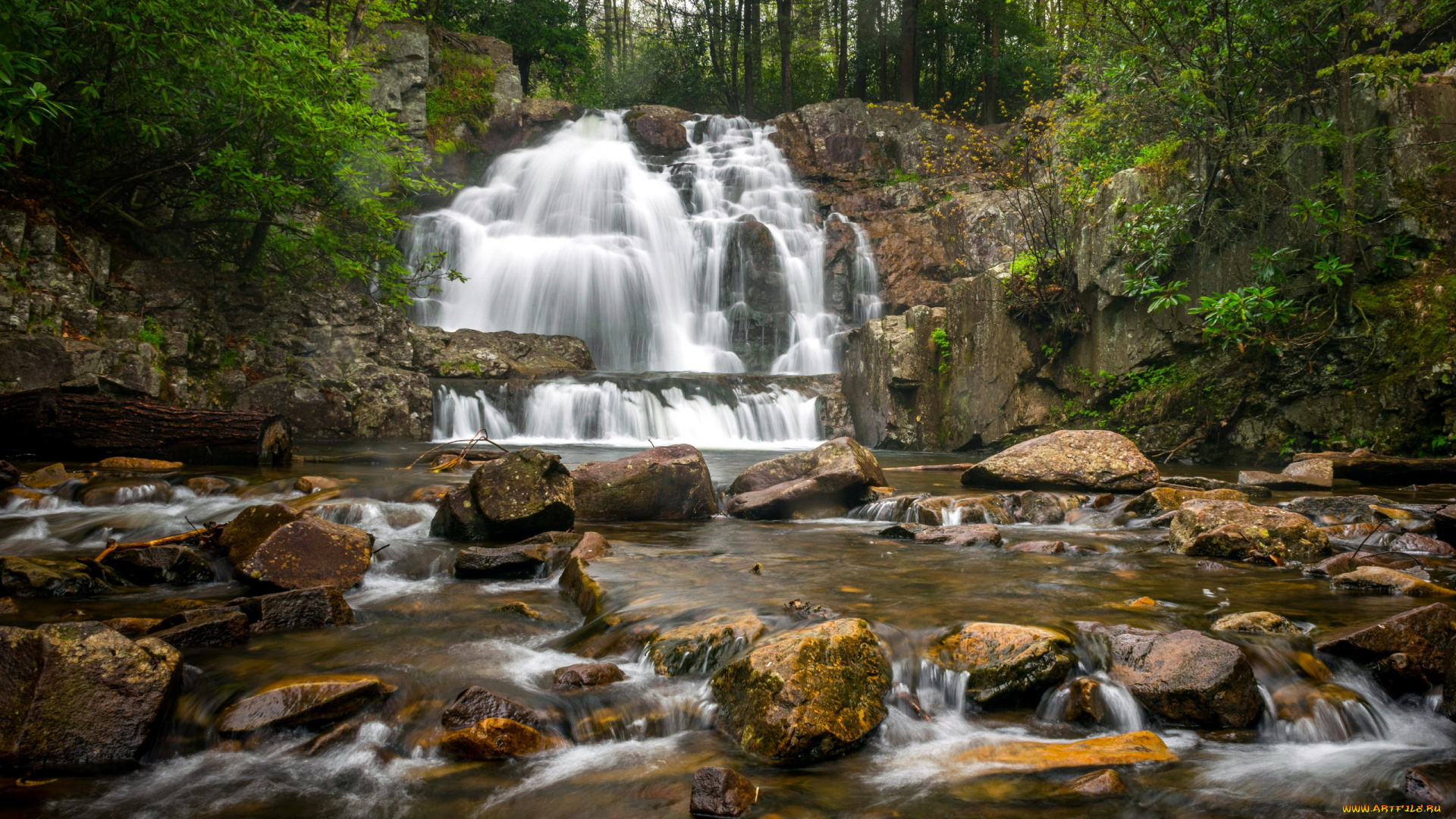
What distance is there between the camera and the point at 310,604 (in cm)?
435

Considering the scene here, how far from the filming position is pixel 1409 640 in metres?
Answer: 3.42

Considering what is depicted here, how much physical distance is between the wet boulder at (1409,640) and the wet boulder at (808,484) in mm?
4792

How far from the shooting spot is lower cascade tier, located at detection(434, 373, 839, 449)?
13680mm

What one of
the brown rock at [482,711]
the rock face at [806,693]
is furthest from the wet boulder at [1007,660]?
the brown rock at [482,711]

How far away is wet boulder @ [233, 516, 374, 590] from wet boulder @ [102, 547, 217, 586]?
10.2 inches

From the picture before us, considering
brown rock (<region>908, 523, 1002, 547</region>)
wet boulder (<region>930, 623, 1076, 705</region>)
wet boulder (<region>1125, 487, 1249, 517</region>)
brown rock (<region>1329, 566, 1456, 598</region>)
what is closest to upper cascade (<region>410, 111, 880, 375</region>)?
wet boulder (<region>1125, 487, 1249, 517</region>)

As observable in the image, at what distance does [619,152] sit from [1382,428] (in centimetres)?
2021

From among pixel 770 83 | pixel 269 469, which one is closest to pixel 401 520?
pixel 269 469

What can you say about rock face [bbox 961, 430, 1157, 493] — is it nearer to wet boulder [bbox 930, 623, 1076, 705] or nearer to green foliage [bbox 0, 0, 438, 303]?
wet boulder [bbox 930, 623, 1076, 705]

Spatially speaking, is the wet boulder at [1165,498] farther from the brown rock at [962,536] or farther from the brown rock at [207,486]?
the brown rock at [207,486]

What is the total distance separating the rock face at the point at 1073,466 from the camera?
26.9 feet

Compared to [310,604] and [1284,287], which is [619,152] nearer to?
[1284,287]

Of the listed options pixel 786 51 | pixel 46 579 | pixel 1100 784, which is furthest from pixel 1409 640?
pixel 786 51

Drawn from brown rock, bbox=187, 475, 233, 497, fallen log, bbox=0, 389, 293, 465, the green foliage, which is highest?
the green foliage
